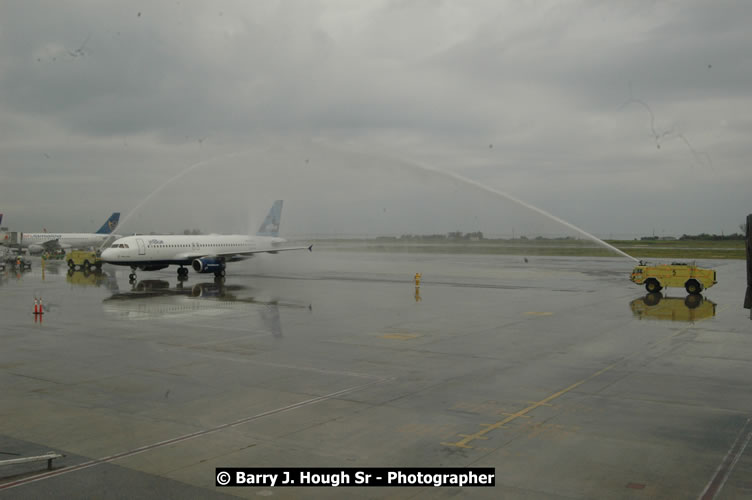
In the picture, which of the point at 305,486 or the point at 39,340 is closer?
the point at 305,486

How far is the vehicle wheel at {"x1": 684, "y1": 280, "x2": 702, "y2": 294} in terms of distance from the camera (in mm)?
42500

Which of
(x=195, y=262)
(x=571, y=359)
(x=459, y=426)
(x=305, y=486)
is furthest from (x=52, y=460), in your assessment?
(x=195, y=262)

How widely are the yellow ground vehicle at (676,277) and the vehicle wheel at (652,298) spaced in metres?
0.94

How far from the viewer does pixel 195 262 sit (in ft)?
175

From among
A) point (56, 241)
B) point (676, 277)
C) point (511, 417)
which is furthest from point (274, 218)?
point (511, 417)

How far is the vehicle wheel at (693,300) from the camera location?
122 ft

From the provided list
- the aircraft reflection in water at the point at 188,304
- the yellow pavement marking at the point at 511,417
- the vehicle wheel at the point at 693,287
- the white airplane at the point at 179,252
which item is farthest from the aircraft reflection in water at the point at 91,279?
the vehicle wheel at the point at 693,287

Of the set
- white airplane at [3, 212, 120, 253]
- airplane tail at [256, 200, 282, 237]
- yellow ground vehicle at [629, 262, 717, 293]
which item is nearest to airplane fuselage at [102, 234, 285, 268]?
airplane tail at [256, 200, 282, 237]

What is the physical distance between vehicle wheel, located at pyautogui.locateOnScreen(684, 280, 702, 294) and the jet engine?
38280 millimetres

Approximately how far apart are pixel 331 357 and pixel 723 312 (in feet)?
81.1

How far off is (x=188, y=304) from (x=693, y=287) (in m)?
34.8

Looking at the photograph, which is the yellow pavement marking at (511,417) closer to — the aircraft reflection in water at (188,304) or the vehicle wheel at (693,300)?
the aircraft reflection in water at (188,304)

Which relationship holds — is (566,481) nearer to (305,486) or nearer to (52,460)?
(305,486)

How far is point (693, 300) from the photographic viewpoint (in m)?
39.9
